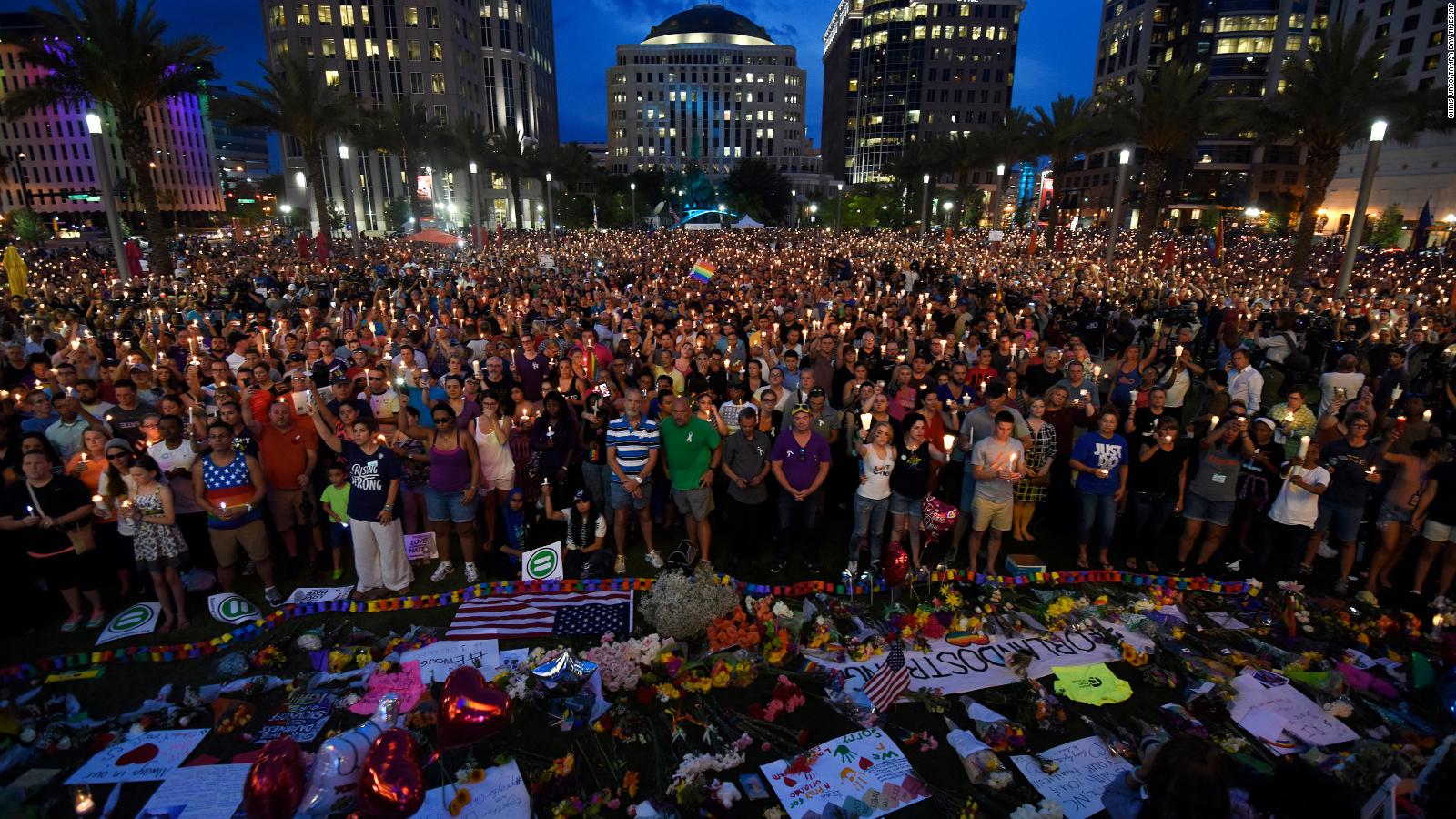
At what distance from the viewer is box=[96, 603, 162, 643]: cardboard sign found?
6.05 meters

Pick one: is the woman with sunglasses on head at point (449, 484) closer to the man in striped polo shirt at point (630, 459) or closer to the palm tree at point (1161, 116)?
the man in striped polo shirt at point (630, 459)

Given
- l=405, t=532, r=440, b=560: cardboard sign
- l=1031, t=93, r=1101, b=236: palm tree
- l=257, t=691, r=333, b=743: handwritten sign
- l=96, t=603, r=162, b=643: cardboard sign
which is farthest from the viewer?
l=1031, t=93, r=1101, b=236: palm tree

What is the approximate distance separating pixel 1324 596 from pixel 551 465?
24.1ft

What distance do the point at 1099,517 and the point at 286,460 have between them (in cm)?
782

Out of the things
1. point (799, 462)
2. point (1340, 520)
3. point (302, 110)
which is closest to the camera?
point (1340, 520)

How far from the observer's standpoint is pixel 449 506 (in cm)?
682

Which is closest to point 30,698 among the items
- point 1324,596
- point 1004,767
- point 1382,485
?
point 1004,767

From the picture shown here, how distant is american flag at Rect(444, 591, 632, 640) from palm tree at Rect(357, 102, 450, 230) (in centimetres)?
4164

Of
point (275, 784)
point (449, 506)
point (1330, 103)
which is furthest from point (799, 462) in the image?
→ point (1330, 103)

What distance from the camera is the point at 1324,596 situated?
6.52 metres

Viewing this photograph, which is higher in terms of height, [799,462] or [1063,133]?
[1063,133]

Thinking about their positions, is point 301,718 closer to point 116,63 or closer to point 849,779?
point 849,779

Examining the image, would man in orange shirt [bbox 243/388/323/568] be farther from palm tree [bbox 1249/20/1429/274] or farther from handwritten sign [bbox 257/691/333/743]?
palm tree [bbox 1249/20/1429/274]

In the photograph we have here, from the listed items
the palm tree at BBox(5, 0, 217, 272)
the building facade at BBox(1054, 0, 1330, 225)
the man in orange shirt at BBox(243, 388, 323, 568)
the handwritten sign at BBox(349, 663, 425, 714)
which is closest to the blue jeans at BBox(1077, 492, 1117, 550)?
the handwritten sign at BBox(349, 663, 425, 714)
